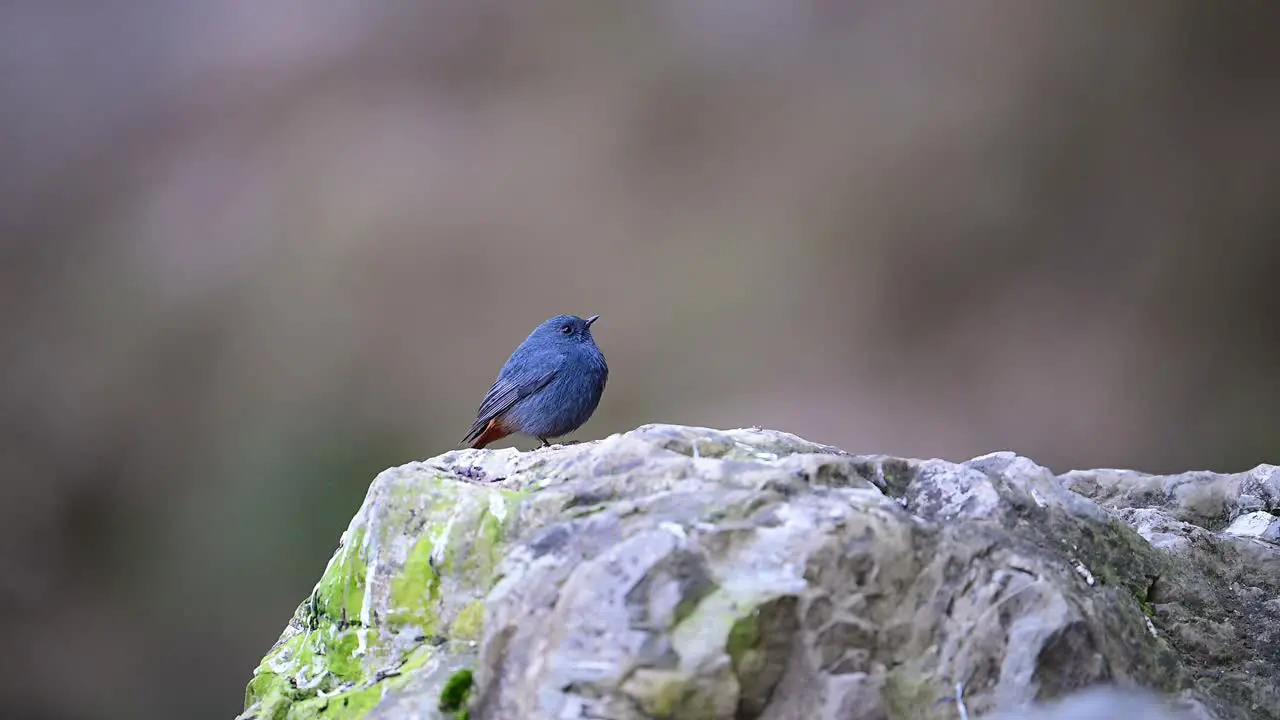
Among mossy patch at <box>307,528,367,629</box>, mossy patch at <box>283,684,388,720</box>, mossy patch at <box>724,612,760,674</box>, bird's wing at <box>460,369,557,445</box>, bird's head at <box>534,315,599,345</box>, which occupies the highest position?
bird's head at <box>534,315,599,345</box>

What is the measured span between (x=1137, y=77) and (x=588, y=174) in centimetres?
326

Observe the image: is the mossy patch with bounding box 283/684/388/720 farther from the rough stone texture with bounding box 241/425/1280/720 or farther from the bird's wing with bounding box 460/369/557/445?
the bird's wing with bounding box 460/369/557/445

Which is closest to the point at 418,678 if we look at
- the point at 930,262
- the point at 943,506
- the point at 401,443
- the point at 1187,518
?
the point at 943,506

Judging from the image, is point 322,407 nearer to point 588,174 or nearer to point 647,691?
point 588,174

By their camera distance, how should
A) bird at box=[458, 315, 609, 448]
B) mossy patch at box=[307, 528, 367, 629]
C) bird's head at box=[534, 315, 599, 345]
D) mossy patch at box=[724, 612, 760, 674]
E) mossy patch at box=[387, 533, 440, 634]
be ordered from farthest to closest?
bird's head at box=[534, 315, 599, 345] < bird at box=[458, 315, 609, 448] < mossy patch at box=[307, 528, 367, 629] < mossy patch at box=[387, 533, 440, 634] < mossy patch at box=[724, 612, 760, 674]

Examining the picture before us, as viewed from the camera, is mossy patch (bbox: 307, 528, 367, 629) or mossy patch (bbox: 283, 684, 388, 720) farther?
mossy patch (bbox: 307, 528, 367, 629)

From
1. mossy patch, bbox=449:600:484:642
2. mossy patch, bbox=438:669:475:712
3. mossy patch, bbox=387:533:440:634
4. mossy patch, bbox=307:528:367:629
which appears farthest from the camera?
mossy patch, bbox=307:528:367:629

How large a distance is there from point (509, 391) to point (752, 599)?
2.54m

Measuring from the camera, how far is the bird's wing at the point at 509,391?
437 centimetres

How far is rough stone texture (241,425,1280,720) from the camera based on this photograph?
6.68ft

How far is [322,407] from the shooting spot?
621 centimetres

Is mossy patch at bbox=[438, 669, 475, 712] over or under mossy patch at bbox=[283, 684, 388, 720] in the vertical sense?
over

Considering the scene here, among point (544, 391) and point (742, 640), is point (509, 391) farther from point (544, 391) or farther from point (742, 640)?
point (742, 640)

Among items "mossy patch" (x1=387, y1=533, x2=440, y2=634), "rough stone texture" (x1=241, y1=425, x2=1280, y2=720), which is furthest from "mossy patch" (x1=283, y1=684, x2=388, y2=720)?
"mossy patch" (x1=387, y1=533, x2=440, y2=634)
